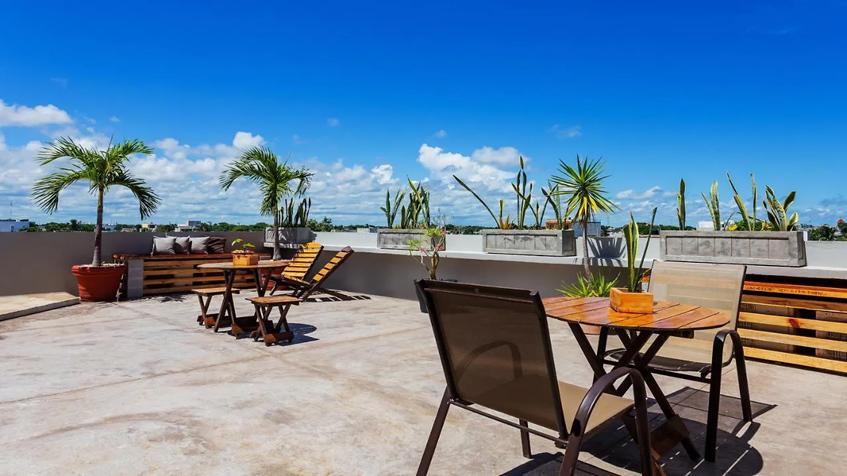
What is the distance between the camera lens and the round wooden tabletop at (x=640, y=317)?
207cm

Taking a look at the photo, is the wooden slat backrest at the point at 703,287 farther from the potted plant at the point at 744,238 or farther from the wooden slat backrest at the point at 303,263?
the wooden slat backrest at the point at 303,263

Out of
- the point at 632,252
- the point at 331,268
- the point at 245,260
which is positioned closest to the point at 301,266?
the point at 331,268

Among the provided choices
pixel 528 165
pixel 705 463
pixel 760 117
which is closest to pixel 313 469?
pixel 705 463

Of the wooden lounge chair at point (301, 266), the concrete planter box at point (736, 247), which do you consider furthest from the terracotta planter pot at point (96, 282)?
the concrete planter box at point (736, 247)

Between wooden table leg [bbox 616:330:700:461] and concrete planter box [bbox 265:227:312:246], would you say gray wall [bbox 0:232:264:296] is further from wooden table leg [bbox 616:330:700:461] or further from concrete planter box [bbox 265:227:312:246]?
wooden table leg [bbox 616:330:700:461]

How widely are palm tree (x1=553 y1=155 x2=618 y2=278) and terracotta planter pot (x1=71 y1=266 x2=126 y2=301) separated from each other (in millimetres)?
6955

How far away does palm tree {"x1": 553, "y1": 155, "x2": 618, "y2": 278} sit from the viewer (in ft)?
18.8

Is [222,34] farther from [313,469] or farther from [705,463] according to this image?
[705,463]

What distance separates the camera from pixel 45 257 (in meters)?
8.32

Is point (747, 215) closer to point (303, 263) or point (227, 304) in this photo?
point (227, 304)

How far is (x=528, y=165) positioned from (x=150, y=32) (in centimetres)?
846

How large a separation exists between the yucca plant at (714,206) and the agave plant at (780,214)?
1.55 ft

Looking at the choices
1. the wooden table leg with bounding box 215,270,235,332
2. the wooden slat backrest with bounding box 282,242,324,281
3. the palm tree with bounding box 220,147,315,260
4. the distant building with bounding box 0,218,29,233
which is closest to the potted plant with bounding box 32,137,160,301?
the distant building with bounding box 0,218,29,233

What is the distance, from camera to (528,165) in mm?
7223
